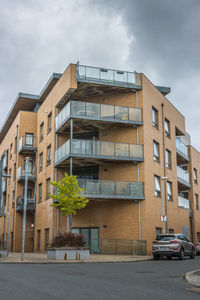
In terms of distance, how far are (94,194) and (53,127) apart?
7.53m

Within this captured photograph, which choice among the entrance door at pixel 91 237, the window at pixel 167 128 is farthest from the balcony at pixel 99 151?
the window at pixel 167 128

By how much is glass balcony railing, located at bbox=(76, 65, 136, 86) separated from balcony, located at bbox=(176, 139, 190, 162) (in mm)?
9599

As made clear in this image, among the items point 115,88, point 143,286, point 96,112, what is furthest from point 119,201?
point 143,286

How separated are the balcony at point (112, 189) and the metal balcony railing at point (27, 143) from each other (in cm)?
1089

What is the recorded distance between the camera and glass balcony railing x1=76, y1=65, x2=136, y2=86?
28938mm

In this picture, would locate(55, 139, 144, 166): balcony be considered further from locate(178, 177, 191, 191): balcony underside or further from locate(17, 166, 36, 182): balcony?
locate(178, 177, 191, 191): balcony underside

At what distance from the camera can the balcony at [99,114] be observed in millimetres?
27969

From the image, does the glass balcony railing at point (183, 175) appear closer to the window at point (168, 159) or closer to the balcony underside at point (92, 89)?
the window at point (168, 159)

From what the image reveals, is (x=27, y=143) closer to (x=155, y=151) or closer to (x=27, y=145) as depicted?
(x=27, y=145)

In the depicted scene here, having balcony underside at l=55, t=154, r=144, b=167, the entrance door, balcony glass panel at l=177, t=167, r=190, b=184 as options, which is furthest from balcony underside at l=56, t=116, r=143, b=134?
balcony glass panel at l=177, t=167, r=190, b=184

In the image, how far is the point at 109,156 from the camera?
27781mm

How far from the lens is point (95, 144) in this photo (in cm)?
2783

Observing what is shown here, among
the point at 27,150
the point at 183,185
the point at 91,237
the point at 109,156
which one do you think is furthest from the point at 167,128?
the point at 27,150

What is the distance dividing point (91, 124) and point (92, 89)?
2.71 metres
